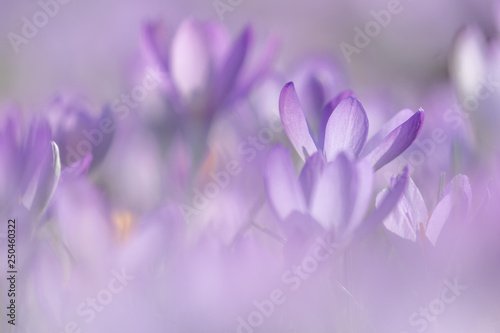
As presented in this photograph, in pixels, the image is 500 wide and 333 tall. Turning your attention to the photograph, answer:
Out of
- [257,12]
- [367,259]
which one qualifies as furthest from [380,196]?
[257,12]

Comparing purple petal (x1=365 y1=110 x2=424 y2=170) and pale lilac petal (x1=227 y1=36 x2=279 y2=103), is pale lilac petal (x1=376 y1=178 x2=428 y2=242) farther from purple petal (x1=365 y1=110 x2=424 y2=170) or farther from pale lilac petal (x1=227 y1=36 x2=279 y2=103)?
pale lilac petal (x1=227 y1=36 x2=279 y2=103)

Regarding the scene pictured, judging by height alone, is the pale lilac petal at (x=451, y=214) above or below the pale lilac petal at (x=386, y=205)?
above

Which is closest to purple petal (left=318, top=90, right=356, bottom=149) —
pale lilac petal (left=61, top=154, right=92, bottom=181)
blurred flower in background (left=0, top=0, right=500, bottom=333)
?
blurred flower in background (left=0, top=0, right=500, bottom=333)

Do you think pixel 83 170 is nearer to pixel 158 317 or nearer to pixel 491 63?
pixel 158 317

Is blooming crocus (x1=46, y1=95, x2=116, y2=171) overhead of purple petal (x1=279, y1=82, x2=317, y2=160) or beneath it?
beneath

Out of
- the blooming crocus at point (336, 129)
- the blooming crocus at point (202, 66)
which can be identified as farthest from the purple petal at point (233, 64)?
the blooming crocus at point (336, 129)

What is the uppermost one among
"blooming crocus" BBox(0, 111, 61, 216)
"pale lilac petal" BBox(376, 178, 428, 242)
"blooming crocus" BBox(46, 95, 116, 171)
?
"pale lilac petal" BBox(376, 178, 428, 242)

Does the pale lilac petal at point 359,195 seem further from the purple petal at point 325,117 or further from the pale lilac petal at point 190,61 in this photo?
the pale lilac petal at point 190,61
